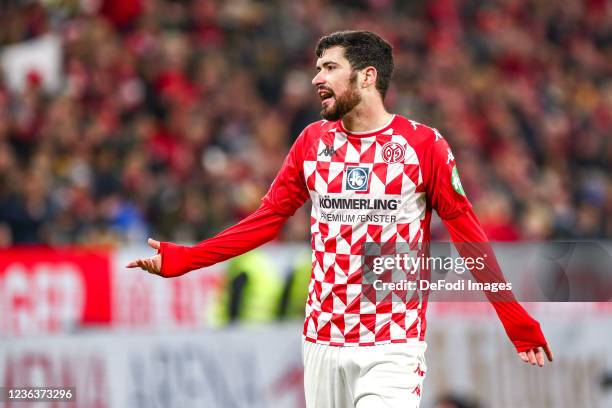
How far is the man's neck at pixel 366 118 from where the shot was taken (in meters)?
5.63

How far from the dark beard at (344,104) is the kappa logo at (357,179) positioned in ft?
0.86

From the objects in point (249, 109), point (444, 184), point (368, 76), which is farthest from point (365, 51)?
point (249, 109)

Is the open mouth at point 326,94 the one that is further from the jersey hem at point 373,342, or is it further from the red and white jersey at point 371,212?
the jersey hem at point 373,342

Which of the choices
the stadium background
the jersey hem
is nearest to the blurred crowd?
the stadium background

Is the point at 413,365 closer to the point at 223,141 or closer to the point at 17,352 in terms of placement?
the point at 17,352

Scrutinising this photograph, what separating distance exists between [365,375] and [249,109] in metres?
8.53

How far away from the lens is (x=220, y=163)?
12773 mm

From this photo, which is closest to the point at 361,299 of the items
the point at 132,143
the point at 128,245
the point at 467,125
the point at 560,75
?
the point at 128,245

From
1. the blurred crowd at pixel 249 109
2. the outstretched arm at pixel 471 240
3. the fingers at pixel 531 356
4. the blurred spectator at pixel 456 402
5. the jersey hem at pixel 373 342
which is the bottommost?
the blurred spectator at pixel 456 402

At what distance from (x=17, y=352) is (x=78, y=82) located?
4.04 metres

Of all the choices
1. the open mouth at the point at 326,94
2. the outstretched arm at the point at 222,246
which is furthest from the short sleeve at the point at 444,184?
the outstretched arm at the point at 222,246

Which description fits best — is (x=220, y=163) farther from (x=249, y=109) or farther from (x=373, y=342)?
(x=373, y=342)

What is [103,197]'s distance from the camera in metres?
11.5

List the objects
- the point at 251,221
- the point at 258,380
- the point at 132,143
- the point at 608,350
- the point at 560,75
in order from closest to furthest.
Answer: the point at 251,221, the point at 258,380, the point at 608,350, the point at 132,143, the point at 560,75
